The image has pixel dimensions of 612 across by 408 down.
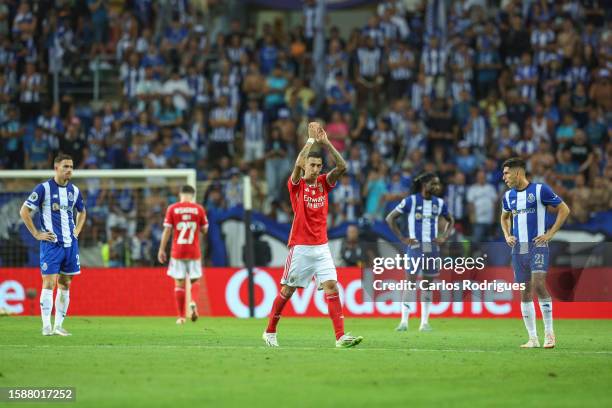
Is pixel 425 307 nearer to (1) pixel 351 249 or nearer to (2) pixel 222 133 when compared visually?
(1) pixel 351 249

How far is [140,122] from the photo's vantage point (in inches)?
1155

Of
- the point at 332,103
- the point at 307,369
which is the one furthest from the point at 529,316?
the point at 332,103

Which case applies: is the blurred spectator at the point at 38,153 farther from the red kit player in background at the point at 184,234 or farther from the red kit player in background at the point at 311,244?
the red kit player in background at the point at 311,244

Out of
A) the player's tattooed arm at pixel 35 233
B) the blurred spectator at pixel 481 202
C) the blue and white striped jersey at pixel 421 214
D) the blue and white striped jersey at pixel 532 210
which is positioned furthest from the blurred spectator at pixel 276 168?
the blue and white striped jersey at pixel 532 210

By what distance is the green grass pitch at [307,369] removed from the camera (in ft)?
30.9

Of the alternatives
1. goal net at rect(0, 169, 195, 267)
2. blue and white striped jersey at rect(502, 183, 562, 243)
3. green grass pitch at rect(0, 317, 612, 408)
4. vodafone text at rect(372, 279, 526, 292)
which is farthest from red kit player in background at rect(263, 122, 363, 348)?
goal net at rect(0, 169, 195, 267)

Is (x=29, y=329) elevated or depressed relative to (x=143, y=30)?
depressed

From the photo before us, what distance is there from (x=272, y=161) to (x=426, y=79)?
15.4 ft

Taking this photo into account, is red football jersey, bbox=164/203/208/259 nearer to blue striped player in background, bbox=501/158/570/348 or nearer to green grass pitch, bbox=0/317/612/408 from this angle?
green grass pitch, bbox=0/317/612/408

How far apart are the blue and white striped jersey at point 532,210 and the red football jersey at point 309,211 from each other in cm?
254

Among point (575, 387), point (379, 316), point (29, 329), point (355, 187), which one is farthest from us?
point (355, 187)

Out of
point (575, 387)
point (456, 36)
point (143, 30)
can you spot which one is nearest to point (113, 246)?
point (143, 30)

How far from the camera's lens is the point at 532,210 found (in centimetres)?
1420

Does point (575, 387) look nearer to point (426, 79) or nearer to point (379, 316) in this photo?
point (379, 316)
